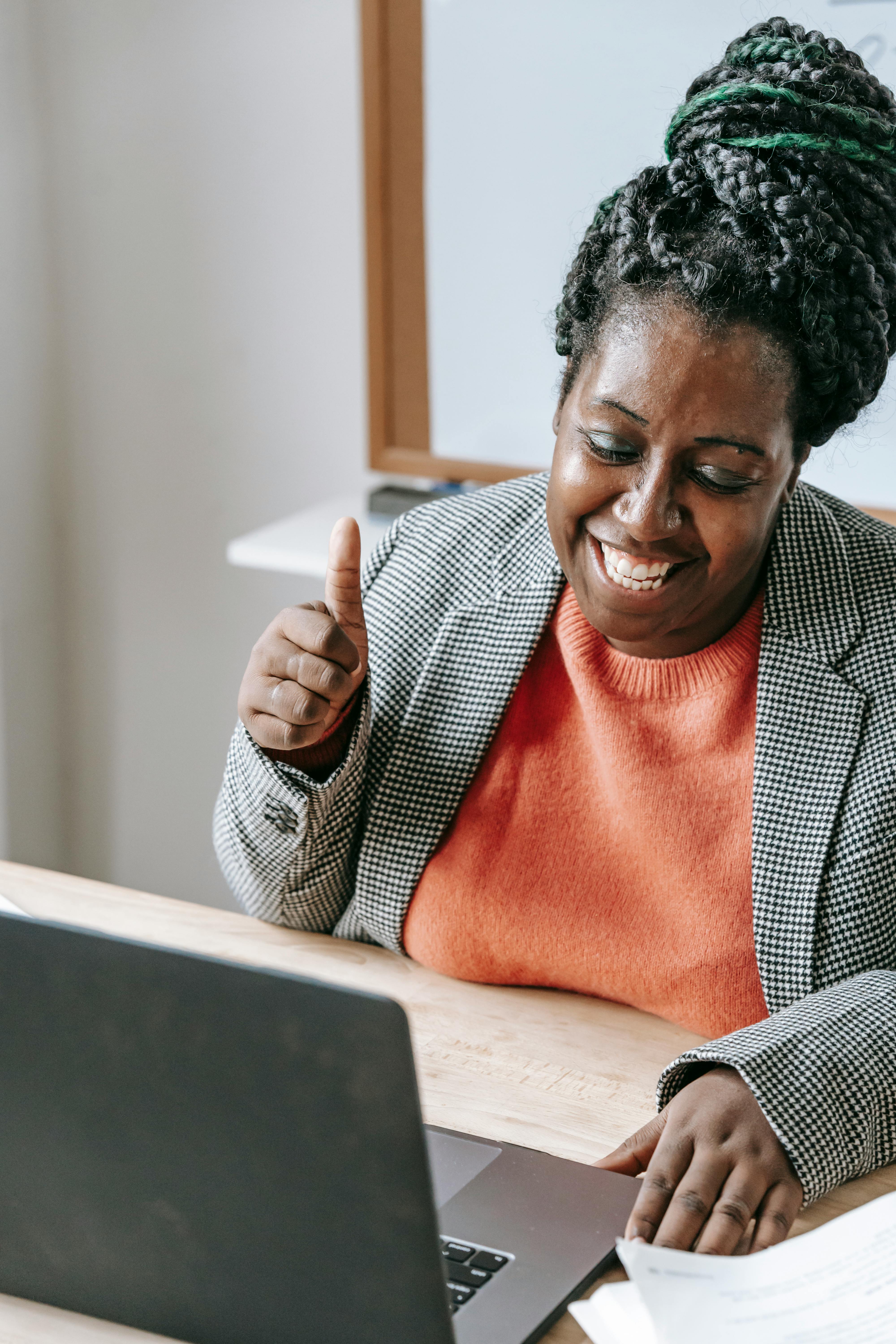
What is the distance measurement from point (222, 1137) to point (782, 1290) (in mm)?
297

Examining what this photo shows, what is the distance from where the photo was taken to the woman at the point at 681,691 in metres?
0.99

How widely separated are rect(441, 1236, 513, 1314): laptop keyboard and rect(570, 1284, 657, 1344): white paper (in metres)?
0.05

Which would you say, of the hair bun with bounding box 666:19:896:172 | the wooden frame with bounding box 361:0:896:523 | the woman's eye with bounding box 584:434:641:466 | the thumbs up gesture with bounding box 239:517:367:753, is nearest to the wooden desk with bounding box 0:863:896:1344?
the thumbs up gesture with bounding box 239:517:367:753

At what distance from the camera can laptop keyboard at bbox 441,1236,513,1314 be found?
0.74m

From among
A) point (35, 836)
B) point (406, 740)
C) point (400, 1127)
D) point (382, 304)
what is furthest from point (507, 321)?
point (400, 1127)

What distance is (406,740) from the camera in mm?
1222

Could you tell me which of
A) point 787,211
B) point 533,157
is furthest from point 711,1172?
point 533,157

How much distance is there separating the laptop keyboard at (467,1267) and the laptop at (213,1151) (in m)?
0.02

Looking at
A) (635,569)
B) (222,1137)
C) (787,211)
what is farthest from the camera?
(635,569)

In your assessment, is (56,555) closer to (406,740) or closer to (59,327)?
(59,327)

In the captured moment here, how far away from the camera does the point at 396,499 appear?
2053mm

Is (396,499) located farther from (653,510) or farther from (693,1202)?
(693,1202)

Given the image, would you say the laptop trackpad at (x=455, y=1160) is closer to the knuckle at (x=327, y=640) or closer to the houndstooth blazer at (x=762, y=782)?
the houndstooth blazer at (x=762, y=782)

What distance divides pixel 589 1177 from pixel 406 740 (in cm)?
47
